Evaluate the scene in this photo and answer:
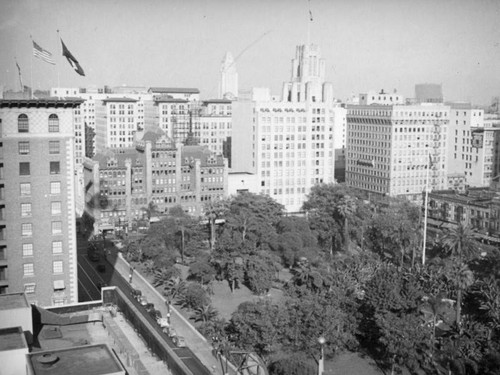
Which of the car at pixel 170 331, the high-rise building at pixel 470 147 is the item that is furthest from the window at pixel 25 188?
the high-rise building at pixel 470 147

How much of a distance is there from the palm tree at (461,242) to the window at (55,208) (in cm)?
2043

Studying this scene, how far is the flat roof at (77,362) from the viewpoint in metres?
12.2

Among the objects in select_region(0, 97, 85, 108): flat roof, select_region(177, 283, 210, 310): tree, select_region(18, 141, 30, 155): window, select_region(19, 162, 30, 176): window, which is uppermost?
select_region(0, 97, 85, 108): flat roof

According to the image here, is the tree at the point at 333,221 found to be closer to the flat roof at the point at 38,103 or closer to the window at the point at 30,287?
the window at the point at 30,287

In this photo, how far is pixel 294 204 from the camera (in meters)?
66.2

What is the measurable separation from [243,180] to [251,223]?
17.2 metres

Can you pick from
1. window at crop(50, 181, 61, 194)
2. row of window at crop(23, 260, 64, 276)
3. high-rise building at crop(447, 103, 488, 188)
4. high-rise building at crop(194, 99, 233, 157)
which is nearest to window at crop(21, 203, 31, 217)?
window at crop(50, 181, 61, 194)

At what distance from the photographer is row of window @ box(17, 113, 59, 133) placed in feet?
84.1

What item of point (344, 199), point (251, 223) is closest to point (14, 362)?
point (251, 223)

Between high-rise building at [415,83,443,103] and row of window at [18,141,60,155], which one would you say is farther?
high-rise building at [415,83,443,103]

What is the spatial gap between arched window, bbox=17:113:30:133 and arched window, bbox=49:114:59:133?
34.0 inches

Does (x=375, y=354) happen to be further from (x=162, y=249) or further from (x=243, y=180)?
(x=243, y=180)

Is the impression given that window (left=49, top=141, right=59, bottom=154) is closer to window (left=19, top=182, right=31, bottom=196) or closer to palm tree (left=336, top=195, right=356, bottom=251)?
window (left=19, top=182, right=31, bottom=196)

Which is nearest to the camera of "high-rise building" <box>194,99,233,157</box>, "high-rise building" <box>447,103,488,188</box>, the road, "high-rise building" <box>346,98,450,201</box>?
the road
